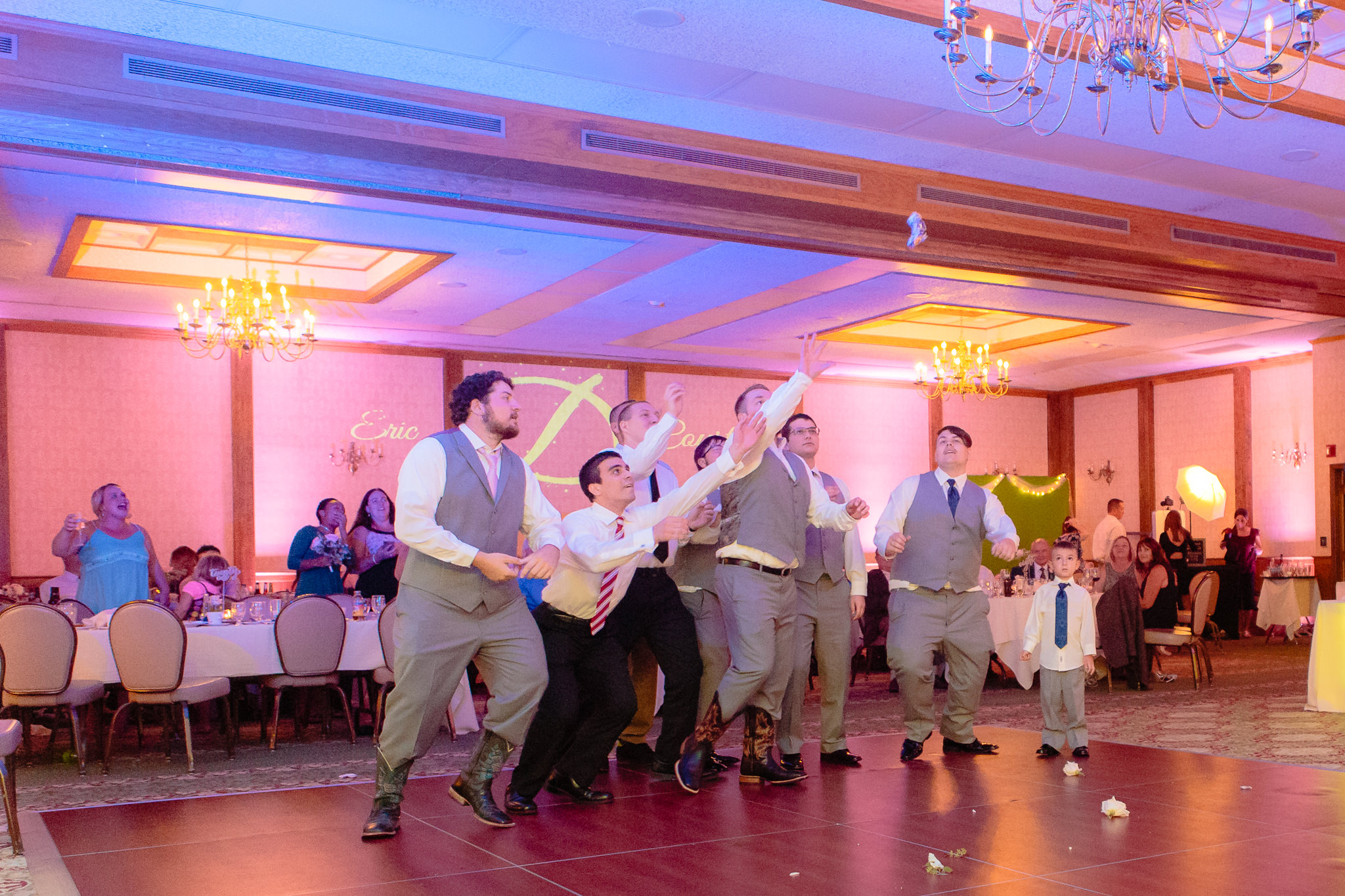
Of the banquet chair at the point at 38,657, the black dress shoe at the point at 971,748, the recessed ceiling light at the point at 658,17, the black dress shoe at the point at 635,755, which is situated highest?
the recessed ceiling light at the point at 658,17

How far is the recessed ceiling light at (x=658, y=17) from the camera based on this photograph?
16.5 feet

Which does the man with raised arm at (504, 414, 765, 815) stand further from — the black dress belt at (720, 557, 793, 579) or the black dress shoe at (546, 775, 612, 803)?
the black dress belt at (720, 557, 793, 579)

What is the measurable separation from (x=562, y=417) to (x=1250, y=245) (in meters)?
7.31

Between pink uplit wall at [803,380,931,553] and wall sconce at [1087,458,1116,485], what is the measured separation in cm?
245

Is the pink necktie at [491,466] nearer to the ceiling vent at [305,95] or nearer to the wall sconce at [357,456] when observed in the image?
the ceiling vent at [305,95]

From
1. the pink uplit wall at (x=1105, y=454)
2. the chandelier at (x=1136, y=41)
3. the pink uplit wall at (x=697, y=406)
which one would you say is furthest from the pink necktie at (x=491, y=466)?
the pink uplit wall at (x=1105, y=454)

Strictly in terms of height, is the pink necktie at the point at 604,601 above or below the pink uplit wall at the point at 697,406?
below

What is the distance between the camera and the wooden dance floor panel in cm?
349

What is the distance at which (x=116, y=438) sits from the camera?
11195mm

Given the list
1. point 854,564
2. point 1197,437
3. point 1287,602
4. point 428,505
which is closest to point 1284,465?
point 1197,437

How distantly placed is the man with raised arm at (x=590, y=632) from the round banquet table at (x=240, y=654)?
1837 mm

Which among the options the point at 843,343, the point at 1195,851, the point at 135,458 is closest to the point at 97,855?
the point at 1195,851

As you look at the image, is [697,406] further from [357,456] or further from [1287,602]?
[1287,602]

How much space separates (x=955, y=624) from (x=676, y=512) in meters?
1.77
